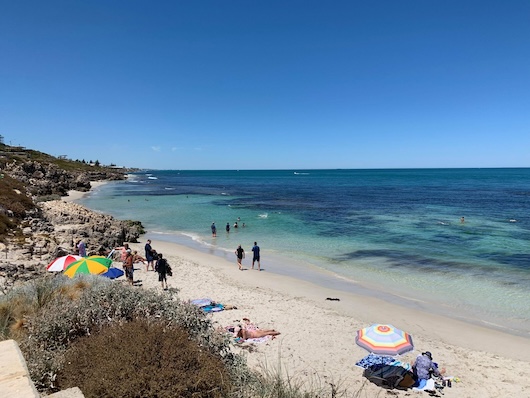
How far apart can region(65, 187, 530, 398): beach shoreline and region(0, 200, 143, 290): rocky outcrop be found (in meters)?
4.12

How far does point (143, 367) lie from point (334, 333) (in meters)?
8.57

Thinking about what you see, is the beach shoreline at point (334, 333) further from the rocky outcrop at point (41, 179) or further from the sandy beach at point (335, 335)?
the rocky outcrop at point (41, 179)

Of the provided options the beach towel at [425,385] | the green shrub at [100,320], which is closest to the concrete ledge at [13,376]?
the green shrub at [100,320]

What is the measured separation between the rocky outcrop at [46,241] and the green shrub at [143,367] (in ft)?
19.1

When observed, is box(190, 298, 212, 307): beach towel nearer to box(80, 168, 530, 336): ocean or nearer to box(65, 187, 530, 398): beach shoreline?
box(65, 187, 530, 398): beach shoreline

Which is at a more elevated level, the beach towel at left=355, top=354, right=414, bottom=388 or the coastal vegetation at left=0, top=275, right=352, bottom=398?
the coastal vegetation at left=0, top=275, right=352, bottom=398

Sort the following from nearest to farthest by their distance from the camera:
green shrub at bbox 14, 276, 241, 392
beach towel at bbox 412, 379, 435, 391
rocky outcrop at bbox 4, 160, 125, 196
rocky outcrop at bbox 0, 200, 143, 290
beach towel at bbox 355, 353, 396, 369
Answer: green shrub at bbox 14, 276, 241, 392, beach towel at bbox 412, 379, 435, 391, beach towel at bbox 355, 353, 396, 369, rocky outcrop at bbox 0, 200, 143, 290, rocky outcrop at bbox 4, 160, 125, 196

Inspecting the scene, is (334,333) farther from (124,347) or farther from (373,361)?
(124,347)

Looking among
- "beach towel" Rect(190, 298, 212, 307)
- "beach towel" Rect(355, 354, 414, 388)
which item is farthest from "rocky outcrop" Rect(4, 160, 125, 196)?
"beach towel" Rect(355, 354, 414, 388)

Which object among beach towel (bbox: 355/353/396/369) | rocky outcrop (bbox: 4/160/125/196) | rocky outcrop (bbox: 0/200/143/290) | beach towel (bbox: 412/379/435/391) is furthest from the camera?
rocky outcrop (bbox: 4/160/125/196)

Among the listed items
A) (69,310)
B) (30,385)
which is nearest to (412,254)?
(69,310)

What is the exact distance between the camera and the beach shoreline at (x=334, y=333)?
9.14 meters

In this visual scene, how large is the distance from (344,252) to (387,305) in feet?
31.0

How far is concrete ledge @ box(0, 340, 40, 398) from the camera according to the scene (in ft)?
11.7
